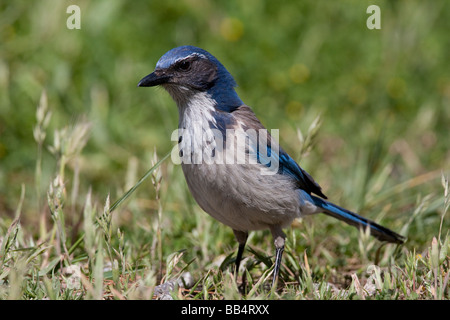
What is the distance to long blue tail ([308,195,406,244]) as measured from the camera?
4.22 metres

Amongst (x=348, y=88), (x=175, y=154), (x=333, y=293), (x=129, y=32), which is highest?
(x=129, y=32)

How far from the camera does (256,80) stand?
24.1 feet

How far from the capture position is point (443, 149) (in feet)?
20.9

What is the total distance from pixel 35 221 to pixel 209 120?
2.10 m

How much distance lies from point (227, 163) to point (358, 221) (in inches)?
44.8

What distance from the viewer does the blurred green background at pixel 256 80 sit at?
598 centimetres

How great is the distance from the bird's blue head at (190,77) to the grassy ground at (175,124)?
0.55 m

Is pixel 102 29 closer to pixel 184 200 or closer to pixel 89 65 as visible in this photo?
pixel 89 65

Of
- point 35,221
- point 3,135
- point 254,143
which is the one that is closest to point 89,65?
point 3,135

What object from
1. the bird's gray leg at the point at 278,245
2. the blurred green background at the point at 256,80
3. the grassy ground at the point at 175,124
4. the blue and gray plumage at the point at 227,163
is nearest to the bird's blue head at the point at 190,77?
the blue and gray plumage at the point at 227,163

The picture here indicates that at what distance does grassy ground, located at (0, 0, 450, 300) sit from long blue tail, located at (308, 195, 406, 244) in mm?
148

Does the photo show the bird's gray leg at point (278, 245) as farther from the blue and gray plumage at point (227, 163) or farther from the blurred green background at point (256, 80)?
the blurred green background at point (256, 80)

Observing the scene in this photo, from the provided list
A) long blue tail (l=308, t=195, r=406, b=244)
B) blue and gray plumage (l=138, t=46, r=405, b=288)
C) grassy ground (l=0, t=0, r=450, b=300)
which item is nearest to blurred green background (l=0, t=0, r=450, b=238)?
grassy ground (l=0, t=0, r=450, b=300)
